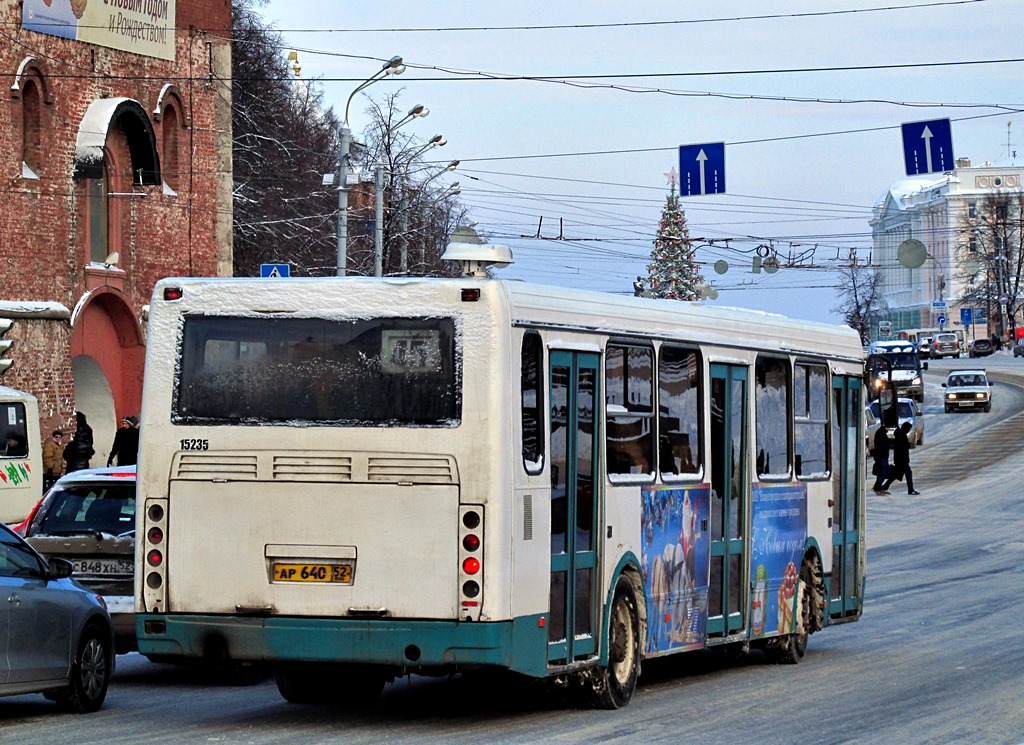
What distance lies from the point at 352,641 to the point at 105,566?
3428mm

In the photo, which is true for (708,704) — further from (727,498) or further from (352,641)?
(352,641)

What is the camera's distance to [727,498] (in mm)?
13336

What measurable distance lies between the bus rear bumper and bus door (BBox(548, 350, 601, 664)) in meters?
0.35

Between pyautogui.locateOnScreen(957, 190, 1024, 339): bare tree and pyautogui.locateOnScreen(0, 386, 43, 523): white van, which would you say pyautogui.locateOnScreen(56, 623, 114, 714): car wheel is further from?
pyautogui.locateOnScreen(957, 190, 1024, 339): bare tree

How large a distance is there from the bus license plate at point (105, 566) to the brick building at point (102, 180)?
22374mm

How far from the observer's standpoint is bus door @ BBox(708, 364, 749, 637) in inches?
516

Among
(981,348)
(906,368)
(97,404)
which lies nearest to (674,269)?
(981,348)

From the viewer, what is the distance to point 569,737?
10250 millimetres

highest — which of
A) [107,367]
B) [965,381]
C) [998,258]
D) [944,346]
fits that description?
[998,258]

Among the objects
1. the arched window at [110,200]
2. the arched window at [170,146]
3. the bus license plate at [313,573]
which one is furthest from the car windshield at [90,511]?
the arched window at [170,146]

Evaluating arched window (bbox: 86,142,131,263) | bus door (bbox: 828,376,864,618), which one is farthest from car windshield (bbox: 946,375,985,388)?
bus door (bbox: 828,376,864,618)

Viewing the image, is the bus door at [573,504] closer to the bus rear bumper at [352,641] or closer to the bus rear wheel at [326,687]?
the bus rear bumper at [352,641]

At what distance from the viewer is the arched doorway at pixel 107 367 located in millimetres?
37844

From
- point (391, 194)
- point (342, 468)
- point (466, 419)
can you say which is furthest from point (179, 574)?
point (391, 194)
